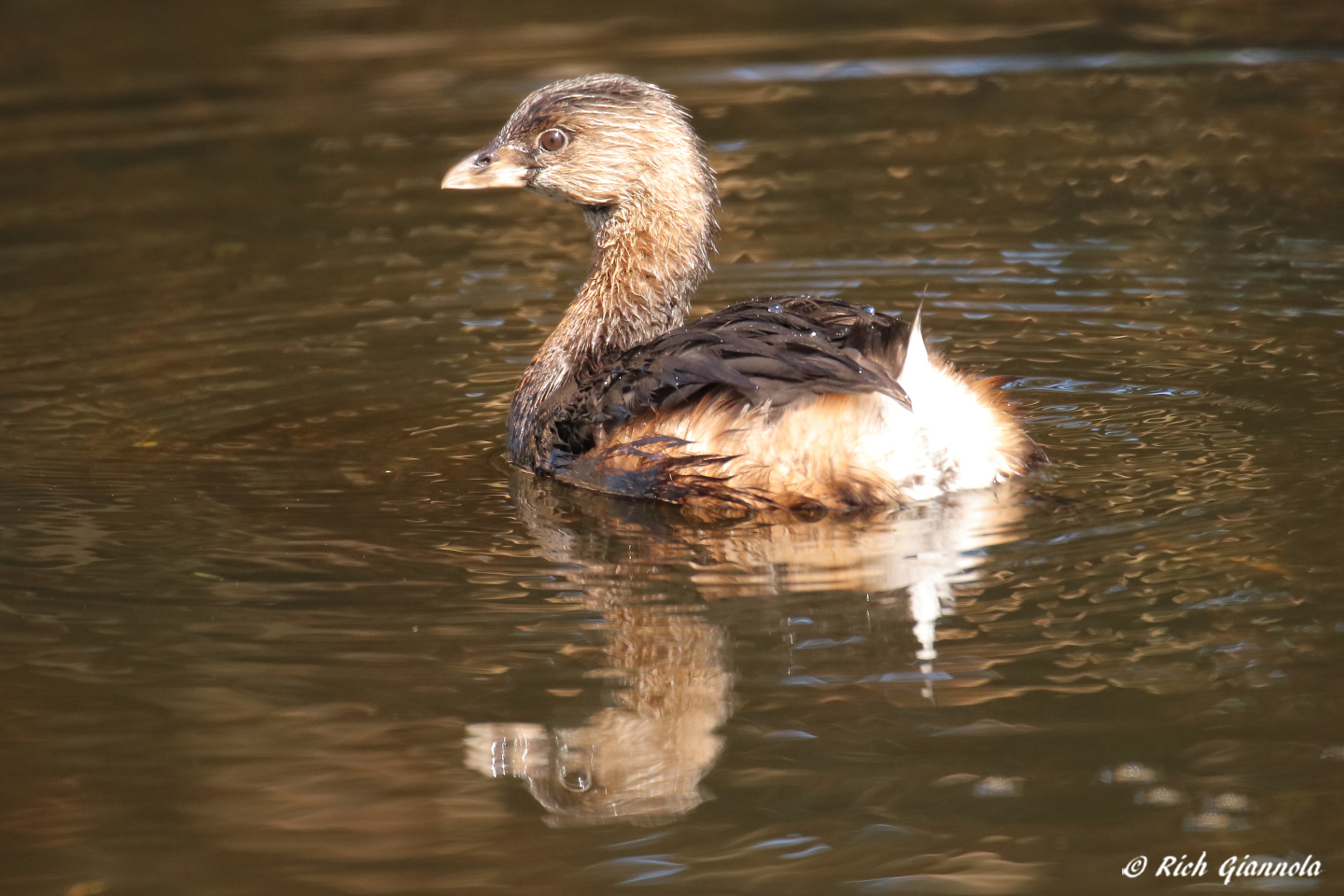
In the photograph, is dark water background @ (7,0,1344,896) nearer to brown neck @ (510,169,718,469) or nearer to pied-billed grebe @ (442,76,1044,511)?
pied-billed grebe @ (442,76,1044,511)

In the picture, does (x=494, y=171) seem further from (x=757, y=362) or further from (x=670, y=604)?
(x=670, y=604)

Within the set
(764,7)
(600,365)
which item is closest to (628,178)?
(600,365)

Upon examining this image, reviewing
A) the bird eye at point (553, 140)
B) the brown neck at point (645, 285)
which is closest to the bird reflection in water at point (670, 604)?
the brown neck at point (645, 285)

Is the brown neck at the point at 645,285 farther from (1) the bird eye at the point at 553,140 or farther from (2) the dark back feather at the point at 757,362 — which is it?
(2) the dark back feather at the point at 757,362

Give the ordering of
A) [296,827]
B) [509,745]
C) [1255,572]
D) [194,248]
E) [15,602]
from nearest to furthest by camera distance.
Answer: [296,827]
[509,745]
[1255,572]
[15,602]
[194,248]

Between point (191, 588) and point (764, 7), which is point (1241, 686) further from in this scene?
point (764, 7)

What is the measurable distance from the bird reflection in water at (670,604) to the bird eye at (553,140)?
1.24 meters

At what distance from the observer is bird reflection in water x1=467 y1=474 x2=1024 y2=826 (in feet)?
12.1

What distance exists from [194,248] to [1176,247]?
185 inches

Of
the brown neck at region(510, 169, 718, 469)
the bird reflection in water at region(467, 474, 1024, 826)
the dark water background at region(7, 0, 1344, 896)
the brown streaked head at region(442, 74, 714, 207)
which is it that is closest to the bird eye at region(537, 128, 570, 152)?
the brown streaked head at region(442, 74, 714, 207)

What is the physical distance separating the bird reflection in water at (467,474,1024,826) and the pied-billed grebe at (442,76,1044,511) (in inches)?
4.3

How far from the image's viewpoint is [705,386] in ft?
16.2

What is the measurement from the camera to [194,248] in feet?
28.5

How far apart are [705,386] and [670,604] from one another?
0.75 metres
